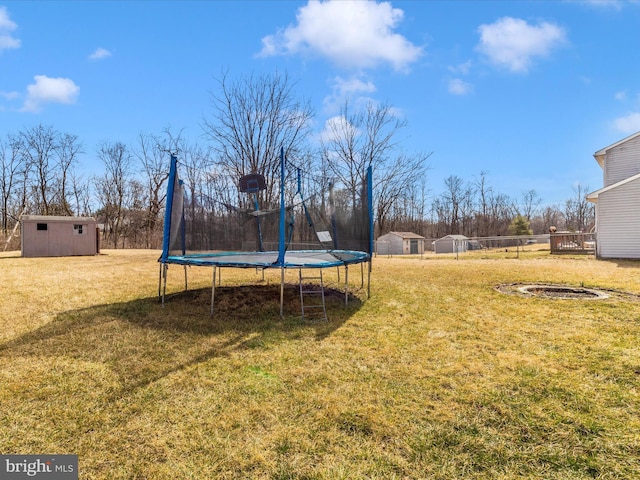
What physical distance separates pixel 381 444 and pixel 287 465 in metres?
0.54

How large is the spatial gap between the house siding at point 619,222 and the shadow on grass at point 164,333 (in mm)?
11731

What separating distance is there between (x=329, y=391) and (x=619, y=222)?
1423 cm

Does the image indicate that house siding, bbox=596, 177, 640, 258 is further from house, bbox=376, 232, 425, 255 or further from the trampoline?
house, bbox=376, 232, 425, 255

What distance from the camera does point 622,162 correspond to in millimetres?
13984

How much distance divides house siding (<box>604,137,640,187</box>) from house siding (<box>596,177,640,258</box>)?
3.08 metres

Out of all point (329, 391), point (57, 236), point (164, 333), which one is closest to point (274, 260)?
point (164, 333)

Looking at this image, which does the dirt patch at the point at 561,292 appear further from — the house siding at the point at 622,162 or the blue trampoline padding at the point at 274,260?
the house siding at the point at 622,162

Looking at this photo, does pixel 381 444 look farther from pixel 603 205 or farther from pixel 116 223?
pixel 116 223

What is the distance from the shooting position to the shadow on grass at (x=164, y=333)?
302 cm

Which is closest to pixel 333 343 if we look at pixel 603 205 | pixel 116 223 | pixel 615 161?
pixel 603 205

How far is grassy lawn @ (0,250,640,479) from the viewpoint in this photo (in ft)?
5.66

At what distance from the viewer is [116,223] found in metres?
27.1

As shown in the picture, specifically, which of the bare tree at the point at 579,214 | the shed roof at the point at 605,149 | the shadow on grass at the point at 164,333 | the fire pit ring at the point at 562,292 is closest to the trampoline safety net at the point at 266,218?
the shadow on grass at the point at 164,333

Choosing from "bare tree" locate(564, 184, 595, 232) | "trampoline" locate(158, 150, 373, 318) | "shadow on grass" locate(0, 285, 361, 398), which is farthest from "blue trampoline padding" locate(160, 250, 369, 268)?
"bare tree" locate(564, 184, 595, 232)
